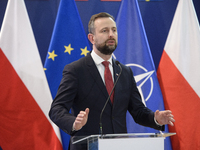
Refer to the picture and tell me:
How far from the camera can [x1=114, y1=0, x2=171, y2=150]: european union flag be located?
2.90 meters

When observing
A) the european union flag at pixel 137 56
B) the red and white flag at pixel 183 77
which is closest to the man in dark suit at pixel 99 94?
the european union flag at pixel 137 56

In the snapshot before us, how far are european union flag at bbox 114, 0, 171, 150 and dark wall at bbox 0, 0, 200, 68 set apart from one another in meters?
0.45

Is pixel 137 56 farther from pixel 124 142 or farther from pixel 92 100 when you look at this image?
pixel 124 142

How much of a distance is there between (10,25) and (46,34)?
647 millimetres

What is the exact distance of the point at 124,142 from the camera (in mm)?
1165

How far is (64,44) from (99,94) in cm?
131

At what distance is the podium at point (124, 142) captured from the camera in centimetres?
115

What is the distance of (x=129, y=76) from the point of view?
206cm

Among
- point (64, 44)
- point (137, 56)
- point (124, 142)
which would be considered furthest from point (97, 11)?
point (124, 142)

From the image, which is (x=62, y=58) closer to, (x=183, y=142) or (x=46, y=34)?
(x=46, y=34)

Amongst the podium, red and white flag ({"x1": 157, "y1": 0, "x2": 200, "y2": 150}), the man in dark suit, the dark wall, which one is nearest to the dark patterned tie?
the man in dark suit

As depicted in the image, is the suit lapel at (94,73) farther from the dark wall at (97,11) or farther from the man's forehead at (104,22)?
the dark wall at (97,11)

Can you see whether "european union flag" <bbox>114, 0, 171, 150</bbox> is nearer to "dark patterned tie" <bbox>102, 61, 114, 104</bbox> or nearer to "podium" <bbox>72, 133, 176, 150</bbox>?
"dark patterned tie" <bbox>102, 61, 114, 104</bbox>

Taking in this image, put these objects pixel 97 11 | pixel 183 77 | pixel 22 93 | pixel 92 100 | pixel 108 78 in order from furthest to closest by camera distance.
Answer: pixel 97 11 → pixel 183 77 → pixel 22 93 → pixel 108 78 → pixel 92 100
